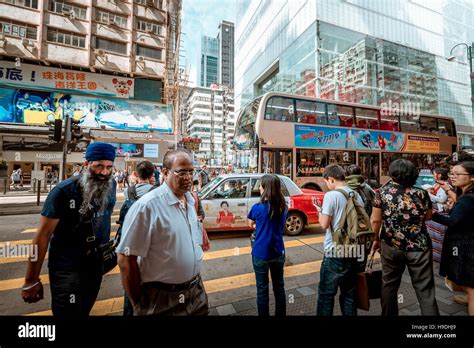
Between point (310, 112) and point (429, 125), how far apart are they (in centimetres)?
758

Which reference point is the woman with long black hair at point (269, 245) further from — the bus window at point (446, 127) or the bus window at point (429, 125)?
the bus window at point (446, 127)

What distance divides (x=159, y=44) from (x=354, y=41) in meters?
24.6

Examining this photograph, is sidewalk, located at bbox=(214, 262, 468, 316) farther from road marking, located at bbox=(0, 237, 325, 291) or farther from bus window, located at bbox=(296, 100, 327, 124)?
bus window, located at bbox=(296, 100, 327, 124)

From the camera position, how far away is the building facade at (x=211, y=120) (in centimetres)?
7057

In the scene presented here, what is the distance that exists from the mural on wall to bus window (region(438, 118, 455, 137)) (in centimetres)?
2214

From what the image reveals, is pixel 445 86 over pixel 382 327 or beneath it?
over

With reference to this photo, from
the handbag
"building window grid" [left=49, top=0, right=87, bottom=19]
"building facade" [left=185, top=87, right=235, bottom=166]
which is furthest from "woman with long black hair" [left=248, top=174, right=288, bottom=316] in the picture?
"building facade" [left=185, top=87, right=235, bottom=166]

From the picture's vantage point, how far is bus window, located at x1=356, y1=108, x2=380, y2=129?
10062 millimetres

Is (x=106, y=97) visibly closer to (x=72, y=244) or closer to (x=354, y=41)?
(x=72, y=244)

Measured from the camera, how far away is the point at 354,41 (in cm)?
2830

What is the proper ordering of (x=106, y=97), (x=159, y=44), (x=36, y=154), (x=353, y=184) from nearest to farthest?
(x=353, y=184), (x=36, y=154), (x=106, y=97), (x=159, y=44)

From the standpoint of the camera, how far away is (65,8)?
20.3 metres

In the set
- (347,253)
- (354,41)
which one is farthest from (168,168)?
(354,41)

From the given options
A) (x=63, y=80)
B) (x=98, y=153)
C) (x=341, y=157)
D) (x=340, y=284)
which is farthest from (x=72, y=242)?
(x=63, y=80)
